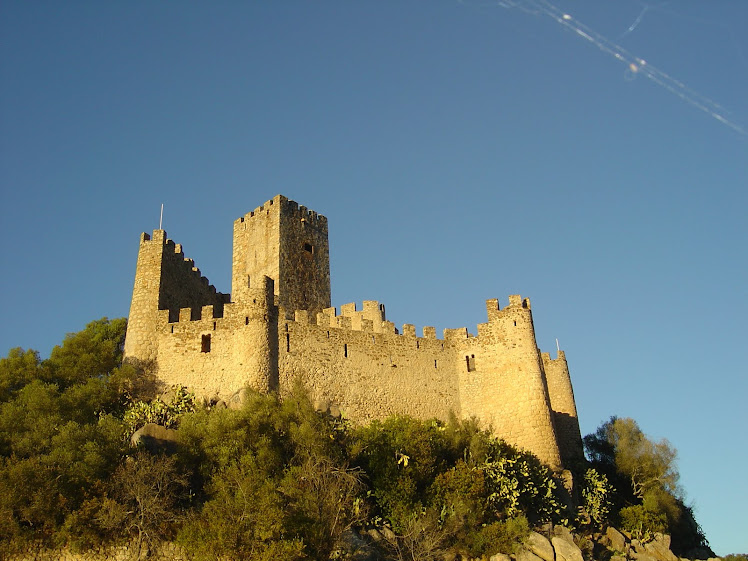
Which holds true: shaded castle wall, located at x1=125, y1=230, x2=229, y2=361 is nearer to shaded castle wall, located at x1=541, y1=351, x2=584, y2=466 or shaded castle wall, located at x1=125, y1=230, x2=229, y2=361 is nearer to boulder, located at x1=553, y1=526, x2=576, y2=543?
boulder, located at x1=553, y1=526, x2=576, y2=543

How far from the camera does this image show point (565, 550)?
2948 cm

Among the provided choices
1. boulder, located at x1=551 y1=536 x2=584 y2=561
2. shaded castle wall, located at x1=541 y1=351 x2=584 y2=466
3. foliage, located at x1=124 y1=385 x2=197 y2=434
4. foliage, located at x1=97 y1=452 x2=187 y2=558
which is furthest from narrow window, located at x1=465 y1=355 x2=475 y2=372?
foliage, located at x1=97 y1=452 x2=187 y2=558

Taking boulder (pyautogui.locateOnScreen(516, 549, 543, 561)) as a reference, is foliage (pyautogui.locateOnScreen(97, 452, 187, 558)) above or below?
above

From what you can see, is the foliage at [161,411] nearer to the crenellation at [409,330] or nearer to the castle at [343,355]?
the castle at [343,355]

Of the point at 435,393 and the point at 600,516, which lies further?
the point at 435,393

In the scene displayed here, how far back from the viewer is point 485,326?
128ft

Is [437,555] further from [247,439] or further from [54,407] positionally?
[54,407]

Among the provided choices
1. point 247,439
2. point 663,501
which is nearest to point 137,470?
point 247,439

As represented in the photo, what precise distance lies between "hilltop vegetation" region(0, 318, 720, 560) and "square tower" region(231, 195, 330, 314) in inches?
379

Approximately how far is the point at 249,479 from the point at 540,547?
1119 centimetres

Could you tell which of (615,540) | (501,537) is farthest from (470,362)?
(501,537)

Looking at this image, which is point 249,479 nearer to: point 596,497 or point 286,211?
point 596,497

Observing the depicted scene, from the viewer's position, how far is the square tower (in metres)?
42.7

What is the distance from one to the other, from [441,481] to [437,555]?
309 centimetres
